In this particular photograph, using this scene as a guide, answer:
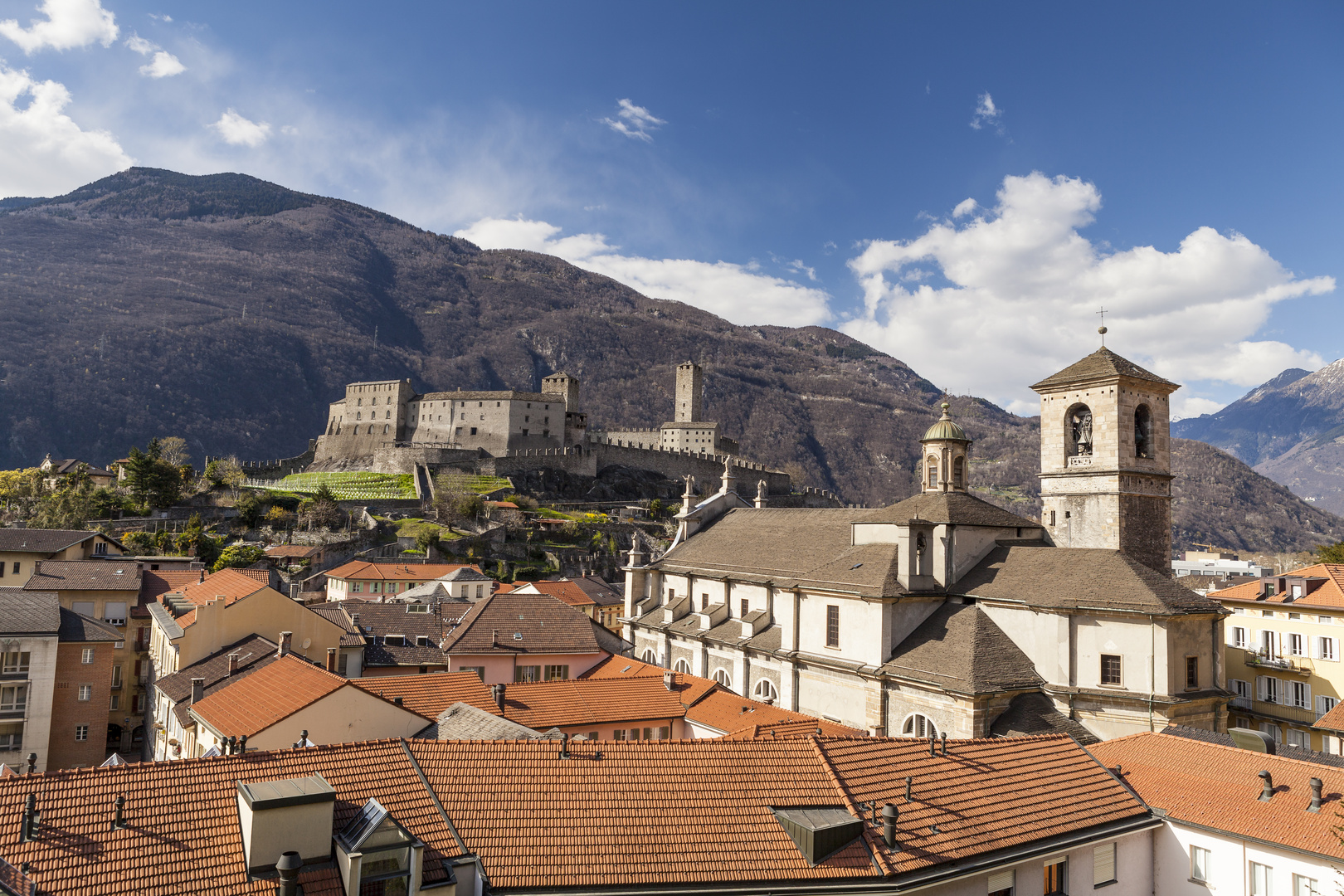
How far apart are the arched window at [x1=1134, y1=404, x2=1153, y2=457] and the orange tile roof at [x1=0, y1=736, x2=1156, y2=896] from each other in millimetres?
21835

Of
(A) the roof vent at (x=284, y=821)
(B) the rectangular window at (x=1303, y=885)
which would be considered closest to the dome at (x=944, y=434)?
(B) the rectangular window at (x=1303, y=885)

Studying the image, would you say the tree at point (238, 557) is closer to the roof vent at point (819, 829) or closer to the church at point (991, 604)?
the church at point (991, 604)

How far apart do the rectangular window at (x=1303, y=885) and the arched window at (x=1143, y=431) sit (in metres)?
21.9

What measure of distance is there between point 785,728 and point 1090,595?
10969 mm

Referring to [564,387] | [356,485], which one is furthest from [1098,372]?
[564,387]

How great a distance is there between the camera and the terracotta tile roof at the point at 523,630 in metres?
35.8

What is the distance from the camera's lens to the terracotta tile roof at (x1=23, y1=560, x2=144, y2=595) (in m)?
41.2

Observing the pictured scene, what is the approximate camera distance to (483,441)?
113688 mm

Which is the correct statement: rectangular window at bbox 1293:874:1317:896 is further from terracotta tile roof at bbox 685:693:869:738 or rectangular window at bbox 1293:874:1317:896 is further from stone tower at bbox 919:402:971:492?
stone tower at bbox 919:402:971:492

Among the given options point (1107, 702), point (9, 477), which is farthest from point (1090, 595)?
point (9, 477)

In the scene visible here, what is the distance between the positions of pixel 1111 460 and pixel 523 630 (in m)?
26.1

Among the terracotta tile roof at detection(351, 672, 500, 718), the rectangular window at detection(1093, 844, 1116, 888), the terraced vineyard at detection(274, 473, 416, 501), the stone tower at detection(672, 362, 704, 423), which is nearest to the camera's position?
the rectangular window at detection(1093, 844, 1116, 888)

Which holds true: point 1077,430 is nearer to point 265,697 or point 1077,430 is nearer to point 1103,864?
point 1103,864

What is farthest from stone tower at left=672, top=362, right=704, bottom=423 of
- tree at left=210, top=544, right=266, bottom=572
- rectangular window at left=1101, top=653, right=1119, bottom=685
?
rectangular window at left=1101, top=653, right=1119, bottom=685
